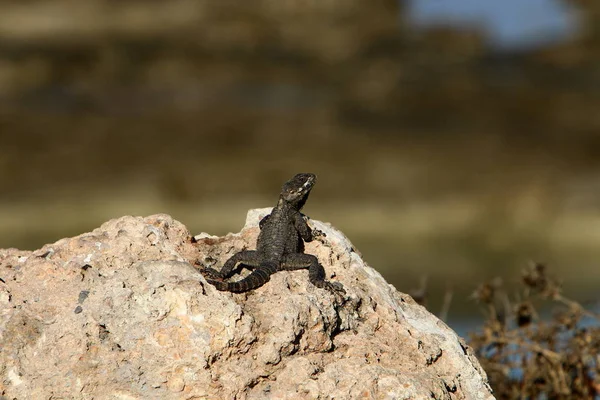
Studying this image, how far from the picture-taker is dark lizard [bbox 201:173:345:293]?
5.49 metres

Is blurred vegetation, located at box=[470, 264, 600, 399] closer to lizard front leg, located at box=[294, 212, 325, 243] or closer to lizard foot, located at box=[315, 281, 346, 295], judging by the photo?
lizard front leg, located at box=[294, 212, 325, 243]

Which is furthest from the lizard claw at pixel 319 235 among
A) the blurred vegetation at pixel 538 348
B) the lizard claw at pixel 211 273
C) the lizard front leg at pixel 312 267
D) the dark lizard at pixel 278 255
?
the blurred vegetation at pixel 538 348

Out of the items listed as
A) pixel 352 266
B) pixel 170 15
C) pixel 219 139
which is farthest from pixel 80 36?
pixel 352 266

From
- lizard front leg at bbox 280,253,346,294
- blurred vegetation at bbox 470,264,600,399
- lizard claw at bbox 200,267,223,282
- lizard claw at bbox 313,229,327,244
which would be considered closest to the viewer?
lizard front leg at bbox 280,253,346,294

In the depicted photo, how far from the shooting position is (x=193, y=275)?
17.2 feet

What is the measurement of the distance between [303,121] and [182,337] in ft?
96.3

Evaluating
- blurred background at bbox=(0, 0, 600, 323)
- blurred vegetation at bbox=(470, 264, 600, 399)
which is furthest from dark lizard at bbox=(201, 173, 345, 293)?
blurred background at bbox=(0, 0, 600, 323)

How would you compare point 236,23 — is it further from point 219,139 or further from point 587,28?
point 587,28

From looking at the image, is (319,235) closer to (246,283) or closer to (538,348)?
(246,283)

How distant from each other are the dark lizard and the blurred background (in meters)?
17.8

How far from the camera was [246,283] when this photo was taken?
215 inches

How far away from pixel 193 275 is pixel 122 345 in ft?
1.75

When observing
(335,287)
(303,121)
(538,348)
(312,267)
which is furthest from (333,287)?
(303,121)

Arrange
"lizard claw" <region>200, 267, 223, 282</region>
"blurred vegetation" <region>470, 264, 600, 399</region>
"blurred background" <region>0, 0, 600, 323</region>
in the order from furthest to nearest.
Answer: "blurred background" <region>0, 0, 600, 323</region>, "blurred vegetation" <region>470, 264, 600, 399</region>, "lizard claw" <region>200, 267, 223, 282</region>
